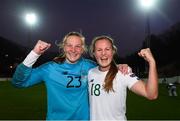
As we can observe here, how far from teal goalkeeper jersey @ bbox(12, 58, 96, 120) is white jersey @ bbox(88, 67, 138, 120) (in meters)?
0.27

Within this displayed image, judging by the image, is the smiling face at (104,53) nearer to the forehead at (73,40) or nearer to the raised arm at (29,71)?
the forehead at (73,40)

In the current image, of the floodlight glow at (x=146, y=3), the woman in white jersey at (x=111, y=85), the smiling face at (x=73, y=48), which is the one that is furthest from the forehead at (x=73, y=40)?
the floodlight glow at (x=146, y=3)

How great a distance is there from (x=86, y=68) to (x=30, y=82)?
0.78 meters

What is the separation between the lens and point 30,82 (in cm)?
533

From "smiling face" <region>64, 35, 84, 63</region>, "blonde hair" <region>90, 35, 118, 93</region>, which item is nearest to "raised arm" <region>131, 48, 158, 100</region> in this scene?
"blonde hair" <region>90, 35, 118, 93</region>

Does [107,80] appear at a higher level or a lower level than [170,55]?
lower

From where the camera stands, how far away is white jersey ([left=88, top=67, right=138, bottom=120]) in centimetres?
468

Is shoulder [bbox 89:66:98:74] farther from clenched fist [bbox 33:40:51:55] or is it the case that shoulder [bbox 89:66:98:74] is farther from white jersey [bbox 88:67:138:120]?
clenched fist [bbox 33:40:51:55]

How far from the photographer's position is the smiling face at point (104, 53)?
4.96 meters

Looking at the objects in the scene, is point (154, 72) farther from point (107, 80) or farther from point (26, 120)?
point (26, 120)

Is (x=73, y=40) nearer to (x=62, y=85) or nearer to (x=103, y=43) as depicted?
(x=103, y=43)

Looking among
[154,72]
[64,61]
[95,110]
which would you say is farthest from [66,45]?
[154,72]

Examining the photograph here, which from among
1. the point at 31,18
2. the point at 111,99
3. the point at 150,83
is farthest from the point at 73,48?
the point at 31,18

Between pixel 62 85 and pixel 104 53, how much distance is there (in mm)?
722
